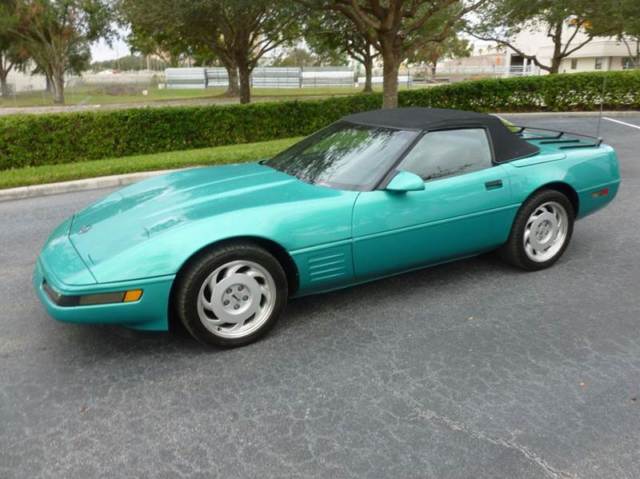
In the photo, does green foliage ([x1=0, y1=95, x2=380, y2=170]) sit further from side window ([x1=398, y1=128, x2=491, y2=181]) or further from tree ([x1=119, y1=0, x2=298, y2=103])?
side window ([x1=398, y1=128, x2=491, y2=181])

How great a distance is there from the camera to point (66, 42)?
34.4 m

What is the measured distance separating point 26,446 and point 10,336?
49.5 inches

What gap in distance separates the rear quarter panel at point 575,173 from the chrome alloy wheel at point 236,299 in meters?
2.04

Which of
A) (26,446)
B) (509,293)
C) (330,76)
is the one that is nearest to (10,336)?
(26,446)

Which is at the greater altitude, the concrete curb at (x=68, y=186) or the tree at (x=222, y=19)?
the tree at (x=222, y=19)

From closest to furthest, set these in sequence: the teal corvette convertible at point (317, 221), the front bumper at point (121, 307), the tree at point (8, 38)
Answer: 1. the front bumper at point (121, 307)
2. the teal corvette convertible at point (317, 221)
3. the tree at point (8, 38)

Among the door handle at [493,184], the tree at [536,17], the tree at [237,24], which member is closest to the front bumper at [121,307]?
the door handle at [493,184]

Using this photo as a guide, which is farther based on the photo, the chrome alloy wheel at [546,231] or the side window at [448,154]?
the chrome alloy wheel at [546,231]

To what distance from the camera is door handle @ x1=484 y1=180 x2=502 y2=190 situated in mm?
3957

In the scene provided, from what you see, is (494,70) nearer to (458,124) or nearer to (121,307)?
(458,124)

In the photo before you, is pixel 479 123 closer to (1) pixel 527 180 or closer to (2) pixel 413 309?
(1) pixel 527 180

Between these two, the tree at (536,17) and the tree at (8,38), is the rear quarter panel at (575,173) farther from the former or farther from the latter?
the tree at (8,38)

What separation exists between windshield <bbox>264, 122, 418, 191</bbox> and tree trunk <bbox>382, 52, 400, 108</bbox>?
30.8ft

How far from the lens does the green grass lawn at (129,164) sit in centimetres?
856
